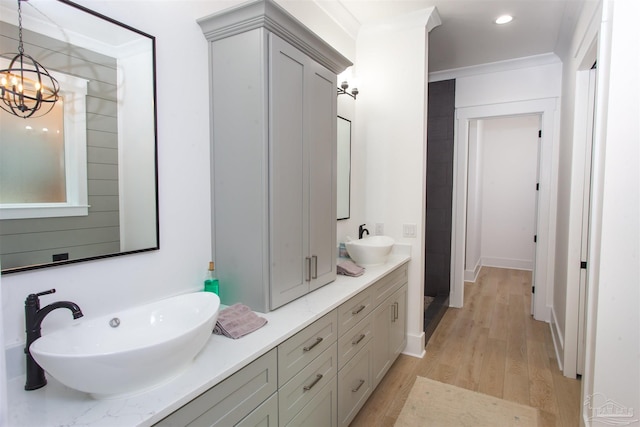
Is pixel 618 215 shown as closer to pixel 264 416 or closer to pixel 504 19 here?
pixel 264 416

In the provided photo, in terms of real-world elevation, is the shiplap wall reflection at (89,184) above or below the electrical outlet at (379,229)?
above

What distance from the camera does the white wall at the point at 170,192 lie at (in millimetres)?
1241

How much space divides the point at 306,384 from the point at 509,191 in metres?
5.66

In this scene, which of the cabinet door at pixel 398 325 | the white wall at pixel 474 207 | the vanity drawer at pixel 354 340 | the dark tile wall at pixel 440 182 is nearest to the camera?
the vanity drawer at pixel 354 340

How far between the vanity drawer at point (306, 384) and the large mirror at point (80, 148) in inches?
33.0

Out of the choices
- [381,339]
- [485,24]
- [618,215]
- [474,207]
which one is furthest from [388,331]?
[474,207]


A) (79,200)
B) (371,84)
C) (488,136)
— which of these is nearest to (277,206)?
(79,200)

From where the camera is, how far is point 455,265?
4.14 metres

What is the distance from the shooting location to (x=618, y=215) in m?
1.57

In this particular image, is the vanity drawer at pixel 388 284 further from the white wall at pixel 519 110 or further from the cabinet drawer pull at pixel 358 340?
the white wall at pixel 519 110

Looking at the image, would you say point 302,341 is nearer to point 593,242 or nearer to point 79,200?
point 79,200

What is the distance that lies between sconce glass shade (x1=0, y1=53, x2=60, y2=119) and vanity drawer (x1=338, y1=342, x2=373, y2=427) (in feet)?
5.73

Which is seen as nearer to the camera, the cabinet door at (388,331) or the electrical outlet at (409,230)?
the cabinet door at (388,331)

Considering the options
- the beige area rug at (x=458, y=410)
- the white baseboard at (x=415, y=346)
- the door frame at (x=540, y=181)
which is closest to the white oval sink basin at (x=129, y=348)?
the beige area rug at (x=458, y=410)
